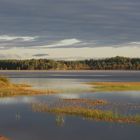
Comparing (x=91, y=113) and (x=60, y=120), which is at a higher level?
(x=91, y=113)

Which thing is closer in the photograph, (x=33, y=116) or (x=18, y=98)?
(x=33, y=116)

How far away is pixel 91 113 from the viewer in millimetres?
45375

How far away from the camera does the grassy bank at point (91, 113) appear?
42.2 meters

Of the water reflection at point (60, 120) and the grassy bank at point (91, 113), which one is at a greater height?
the grassy bank at point (91, 113)

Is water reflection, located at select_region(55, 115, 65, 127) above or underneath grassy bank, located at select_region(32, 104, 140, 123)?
underneath

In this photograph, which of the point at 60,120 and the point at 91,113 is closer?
the point at 60,120

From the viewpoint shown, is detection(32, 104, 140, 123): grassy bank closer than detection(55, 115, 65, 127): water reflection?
No

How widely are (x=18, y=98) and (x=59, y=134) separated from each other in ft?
90.5

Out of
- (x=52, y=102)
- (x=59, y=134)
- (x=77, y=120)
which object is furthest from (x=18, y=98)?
(x=59, y=134)

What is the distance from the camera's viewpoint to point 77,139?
34.7m

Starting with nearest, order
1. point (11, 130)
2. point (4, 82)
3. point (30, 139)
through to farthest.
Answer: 1. point (30, 139)
2. point (11, 130)
3. point (4, 82)

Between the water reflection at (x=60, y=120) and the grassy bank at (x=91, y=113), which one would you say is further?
the grassy bank at (x=91, y=113)

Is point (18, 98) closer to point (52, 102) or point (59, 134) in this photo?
point (52, 102)

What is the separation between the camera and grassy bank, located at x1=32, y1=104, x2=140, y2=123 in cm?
4225
